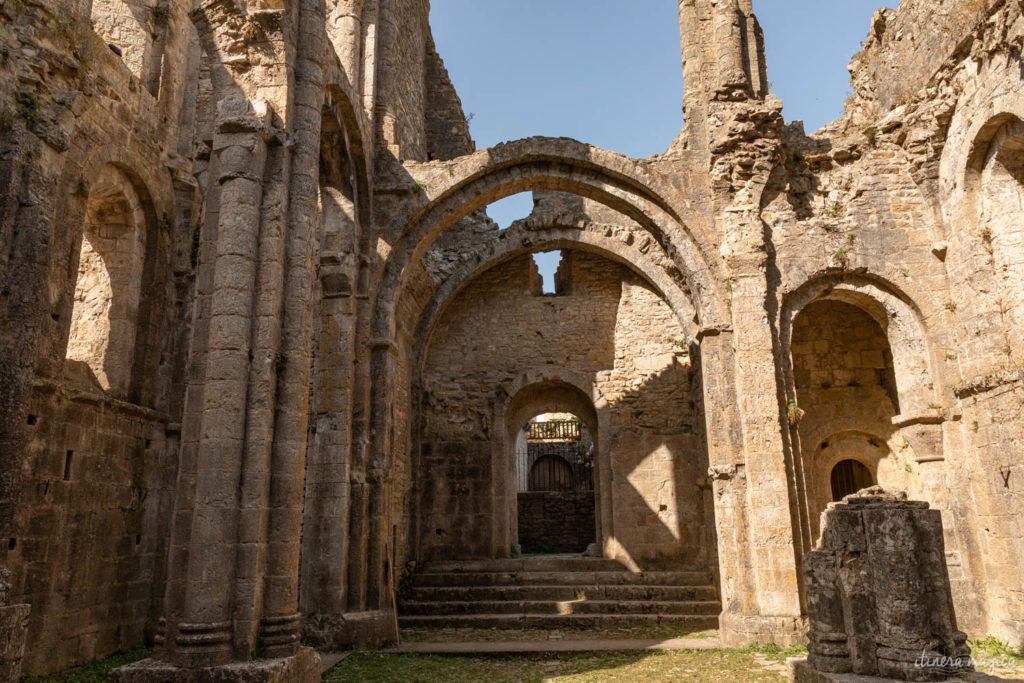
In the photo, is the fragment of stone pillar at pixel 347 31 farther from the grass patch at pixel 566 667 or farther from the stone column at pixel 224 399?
the grass patch at pixel 566 667

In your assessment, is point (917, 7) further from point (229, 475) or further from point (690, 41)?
point (229, 475)

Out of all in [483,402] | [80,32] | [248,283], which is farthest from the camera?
[483,402]

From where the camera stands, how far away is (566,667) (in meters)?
7.70

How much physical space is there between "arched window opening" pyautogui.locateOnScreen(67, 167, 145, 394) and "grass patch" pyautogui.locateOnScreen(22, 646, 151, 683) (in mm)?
2883

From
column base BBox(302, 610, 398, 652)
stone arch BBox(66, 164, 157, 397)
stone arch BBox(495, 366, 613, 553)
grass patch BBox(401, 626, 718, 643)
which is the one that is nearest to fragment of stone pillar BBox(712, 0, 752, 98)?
stone arch BBox(495, 366, 613, 553)

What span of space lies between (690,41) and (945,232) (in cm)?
454

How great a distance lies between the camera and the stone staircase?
33.3ft

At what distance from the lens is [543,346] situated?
45.5ft

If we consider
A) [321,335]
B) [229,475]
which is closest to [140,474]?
[321,335]

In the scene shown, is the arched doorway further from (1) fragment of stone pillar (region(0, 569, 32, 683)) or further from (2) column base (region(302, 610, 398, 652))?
(1) fragment of stone pillar (region(0, 569, 32, 683))

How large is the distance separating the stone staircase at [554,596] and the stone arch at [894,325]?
3574mm

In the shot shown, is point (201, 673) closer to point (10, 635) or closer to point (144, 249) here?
point (10, 635)

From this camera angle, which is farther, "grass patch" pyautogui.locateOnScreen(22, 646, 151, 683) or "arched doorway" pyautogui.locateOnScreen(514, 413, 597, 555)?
"arched doorway" pyautogui.locateOnScreen(514, 413, 597, 555)

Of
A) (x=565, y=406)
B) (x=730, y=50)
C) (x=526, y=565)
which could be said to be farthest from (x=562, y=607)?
(x=730, y=50)
